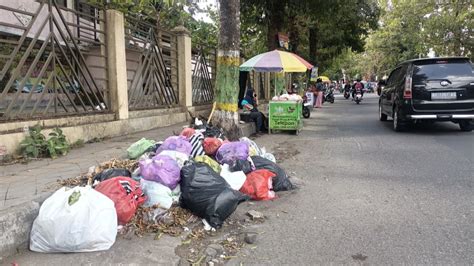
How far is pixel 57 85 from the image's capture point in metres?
7.21

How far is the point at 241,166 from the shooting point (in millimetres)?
5574

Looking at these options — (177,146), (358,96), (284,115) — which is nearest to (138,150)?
(177,146)

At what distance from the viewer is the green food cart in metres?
11.0

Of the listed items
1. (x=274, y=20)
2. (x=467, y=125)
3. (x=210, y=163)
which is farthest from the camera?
(x=274, y=20)

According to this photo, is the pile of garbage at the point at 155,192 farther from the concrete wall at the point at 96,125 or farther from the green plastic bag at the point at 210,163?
the concrete wall at the point at 96,125

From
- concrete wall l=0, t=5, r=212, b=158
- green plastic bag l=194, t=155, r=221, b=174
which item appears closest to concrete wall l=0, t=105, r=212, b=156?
concrete wall l=0, t=5, r=212, b=158

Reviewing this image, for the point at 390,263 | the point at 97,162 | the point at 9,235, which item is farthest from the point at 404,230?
the point at 97,162

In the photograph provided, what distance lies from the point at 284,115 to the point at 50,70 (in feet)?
19.5

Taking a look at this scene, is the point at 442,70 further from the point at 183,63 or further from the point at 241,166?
the point at 241,166

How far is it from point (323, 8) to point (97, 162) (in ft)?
39.4

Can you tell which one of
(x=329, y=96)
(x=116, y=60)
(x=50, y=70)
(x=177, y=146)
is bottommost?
(x=177, y=146)

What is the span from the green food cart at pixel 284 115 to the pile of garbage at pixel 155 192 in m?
4.40

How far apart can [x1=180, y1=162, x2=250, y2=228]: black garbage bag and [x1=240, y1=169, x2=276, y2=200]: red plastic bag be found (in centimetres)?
62

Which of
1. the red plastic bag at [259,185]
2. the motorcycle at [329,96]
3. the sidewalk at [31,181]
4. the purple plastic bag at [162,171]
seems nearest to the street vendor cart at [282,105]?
the sidewalk at [31,181]
